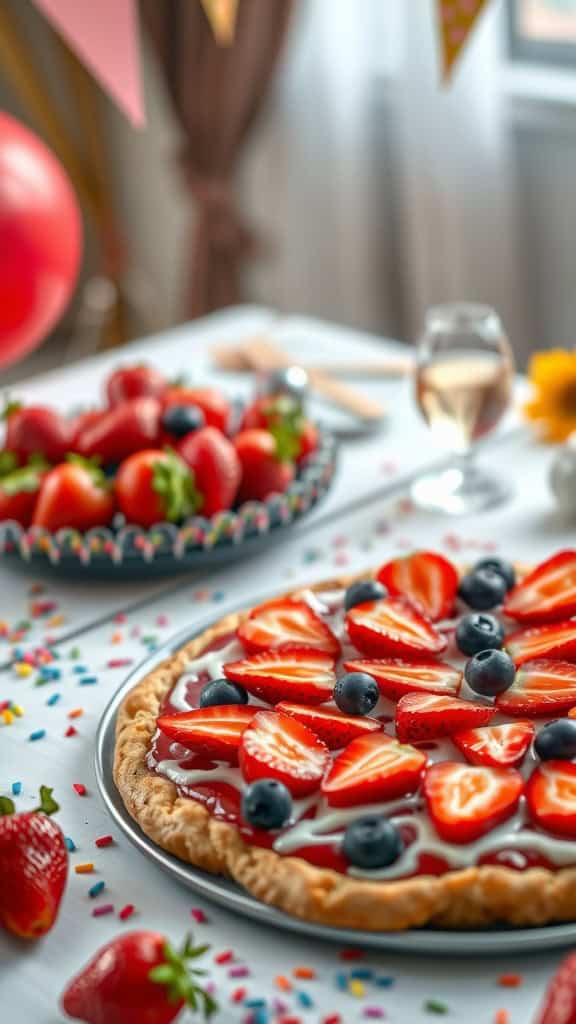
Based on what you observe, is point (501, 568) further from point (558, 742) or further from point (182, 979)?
point (182, 979)

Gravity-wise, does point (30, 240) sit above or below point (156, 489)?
above

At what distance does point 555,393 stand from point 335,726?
94 cm

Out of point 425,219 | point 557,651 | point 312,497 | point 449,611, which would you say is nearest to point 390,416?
point 312,497

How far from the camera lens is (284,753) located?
3.76 feet

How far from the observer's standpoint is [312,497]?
1749mm

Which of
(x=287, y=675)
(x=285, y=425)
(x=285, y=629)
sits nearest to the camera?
(x=287, y=675)

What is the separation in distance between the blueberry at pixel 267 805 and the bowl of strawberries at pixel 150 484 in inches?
23.1

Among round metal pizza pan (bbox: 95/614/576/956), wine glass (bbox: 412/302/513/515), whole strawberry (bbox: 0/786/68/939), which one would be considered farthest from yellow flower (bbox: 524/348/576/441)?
whole strawberry (bbox: 0/786/68/939)

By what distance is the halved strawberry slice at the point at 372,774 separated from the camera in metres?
1.09

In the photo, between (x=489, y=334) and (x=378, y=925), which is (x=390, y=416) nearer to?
(x=489, y=334)

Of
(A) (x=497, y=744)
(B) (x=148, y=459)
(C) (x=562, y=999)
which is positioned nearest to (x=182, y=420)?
(B) (x=148, y=459)

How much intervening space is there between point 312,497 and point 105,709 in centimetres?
51

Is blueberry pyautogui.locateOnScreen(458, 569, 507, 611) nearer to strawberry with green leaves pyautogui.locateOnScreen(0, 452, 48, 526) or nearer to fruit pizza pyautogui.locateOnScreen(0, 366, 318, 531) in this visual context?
fruit pizza pyautogui.locateOnScreen(0, 366, 318, 531)

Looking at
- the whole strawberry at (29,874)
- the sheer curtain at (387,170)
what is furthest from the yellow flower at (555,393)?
the sheer curtain at (387,170)
